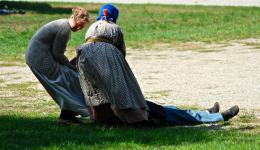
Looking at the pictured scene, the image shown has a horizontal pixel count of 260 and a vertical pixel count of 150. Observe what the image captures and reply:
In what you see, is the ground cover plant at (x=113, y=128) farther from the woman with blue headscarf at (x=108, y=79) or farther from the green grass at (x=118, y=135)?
the woman with blue headscarf at (x=108, y=79)

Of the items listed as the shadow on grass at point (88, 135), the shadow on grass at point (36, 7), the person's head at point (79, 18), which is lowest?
the shadow on grass at point (36, 7)

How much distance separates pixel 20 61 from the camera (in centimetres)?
1962

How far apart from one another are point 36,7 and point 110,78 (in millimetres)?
28102

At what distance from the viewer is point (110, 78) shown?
9625mm

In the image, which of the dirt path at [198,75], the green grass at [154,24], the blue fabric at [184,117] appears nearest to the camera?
the blue fabric at [184,117]

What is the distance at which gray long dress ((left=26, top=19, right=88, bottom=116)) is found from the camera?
9.92 meters

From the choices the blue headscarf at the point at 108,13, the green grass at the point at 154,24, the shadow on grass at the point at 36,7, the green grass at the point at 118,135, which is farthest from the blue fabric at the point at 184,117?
the shadow on grass at the point at 36,7

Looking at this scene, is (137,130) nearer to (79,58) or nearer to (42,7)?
(79,58)

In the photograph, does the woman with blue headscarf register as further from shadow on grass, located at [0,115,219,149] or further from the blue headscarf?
shadow on grass, located at [0,115,219,149]

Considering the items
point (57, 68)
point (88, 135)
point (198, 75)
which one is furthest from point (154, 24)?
point (88, 135)

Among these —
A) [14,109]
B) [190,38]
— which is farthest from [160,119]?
[190,38]

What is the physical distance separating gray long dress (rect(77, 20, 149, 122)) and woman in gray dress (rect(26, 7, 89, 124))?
0.64ft

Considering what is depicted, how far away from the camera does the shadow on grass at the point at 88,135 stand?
8492mm

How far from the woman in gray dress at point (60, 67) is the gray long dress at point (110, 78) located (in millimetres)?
194
